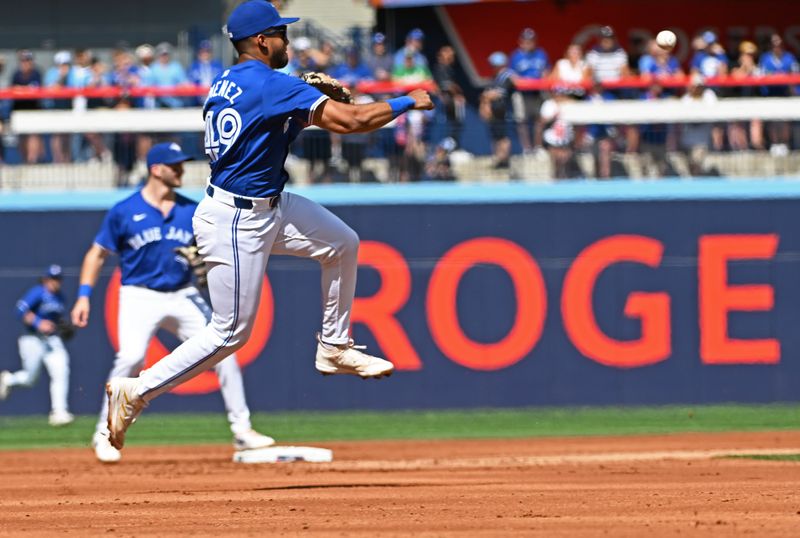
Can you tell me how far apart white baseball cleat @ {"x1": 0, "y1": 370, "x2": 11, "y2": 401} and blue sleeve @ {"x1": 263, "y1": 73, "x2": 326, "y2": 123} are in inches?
372

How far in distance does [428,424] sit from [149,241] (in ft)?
16.5

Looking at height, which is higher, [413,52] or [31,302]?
[413,52]

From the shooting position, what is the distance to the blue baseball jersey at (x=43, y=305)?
15906 mm

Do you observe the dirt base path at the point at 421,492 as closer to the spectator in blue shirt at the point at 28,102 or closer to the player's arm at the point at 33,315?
the player's arm at the point at 33,315

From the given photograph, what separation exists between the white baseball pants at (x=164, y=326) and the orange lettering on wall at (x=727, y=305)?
699 centimetres

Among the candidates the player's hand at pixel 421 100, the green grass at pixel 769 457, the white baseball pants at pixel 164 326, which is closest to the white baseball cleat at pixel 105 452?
the white baseball pants at pixel 164 326

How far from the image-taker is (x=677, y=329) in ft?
54.1

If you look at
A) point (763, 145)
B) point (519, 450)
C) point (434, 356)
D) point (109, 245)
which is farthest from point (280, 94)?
point (763, 145)

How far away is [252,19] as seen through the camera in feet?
25.9

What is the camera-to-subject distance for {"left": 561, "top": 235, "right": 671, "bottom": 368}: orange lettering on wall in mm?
16406

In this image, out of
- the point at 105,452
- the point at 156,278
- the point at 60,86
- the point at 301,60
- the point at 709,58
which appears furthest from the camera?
the point at 709,58

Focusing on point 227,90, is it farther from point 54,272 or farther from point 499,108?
point 499,108

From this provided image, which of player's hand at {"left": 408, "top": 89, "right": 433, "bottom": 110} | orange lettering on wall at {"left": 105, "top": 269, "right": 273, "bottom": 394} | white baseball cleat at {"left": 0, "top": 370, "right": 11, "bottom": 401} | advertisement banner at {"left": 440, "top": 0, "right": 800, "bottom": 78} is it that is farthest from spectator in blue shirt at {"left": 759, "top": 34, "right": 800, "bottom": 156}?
player's hand at {"left": 408, "top": 89, "right": 433, "bottom": 110}

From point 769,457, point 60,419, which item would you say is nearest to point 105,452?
point 60,419
